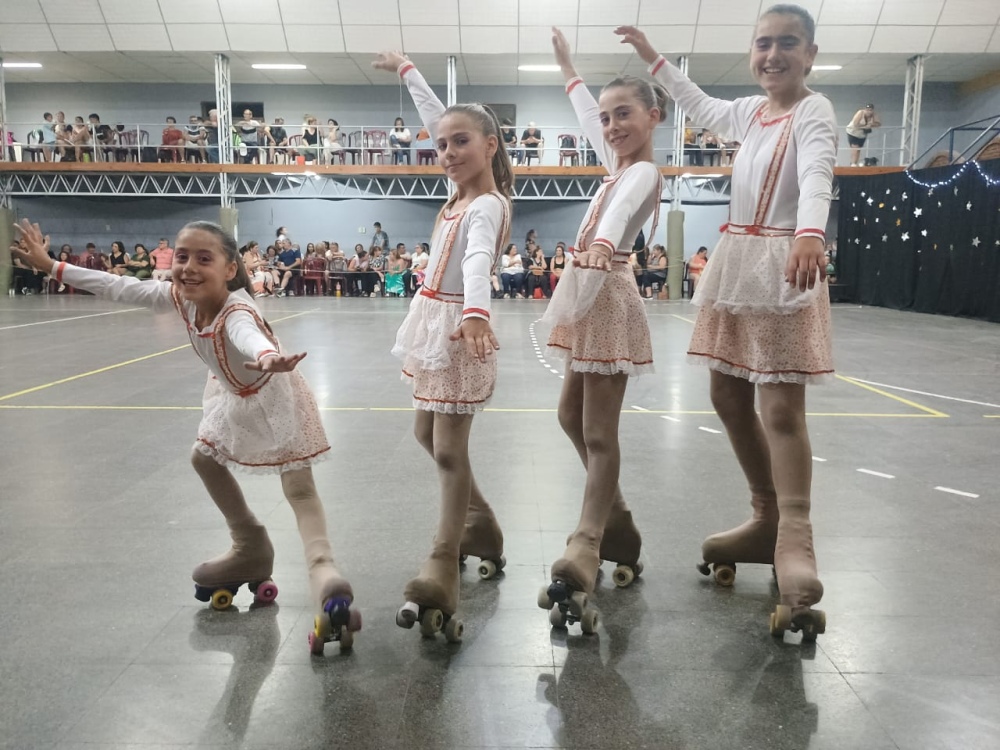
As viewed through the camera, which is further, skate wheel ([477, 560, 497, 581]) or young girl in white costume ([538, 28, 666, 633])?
skate wheel ([477, 560, 497, 581])

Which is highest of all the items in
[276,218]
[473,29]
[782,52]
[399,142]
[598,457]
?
[473,29]

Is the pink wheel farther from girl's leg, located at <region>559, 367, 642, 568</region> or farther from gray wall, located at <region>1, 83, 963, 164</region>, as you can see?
gray wall, located at <region>1, 83, 963, 164</region>

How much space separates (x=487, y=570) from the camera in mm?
2859

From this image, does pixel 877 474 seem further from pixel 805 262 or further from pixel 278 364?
pixel 278 364

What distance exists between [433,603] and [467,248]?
1.02 m

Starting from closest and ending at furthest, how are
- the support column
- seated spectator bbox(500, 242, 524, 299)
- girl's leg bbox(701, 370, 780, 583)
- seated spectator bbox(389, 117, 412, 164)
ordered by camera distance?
girl's leg bbox(701, 370, 780, 583)
the support column
seated spectator bbox(500, 242, 524, 299)
seated spectator bbox(389, 117, 412, 164)

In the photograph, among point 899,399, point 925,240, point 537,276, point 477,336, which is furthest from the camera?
point 537,276

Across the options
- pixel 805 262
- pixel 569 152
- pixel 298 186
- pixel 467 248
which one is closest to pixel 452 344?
pixel 467 248

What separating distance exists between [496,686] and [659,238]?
2217cm

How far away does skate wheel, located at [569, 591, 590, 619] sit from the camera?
2.38 metres

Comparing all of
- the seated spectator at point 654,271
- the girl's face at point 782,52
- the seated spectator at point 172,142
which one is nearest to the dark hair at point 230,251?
the girl's face at point 782,52

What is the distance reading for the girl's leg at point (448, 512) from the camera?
237 cm

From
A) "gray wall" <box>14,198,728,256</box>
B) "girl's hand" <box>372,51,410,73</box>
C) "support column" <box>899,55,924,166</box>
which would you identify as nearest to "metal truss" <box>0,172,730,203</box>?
"gray wall" <box>14,198,728,256</box>

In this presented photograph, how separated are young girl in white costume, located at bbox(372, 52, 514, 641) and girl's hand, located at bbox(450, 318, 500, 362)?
0.59 feet
